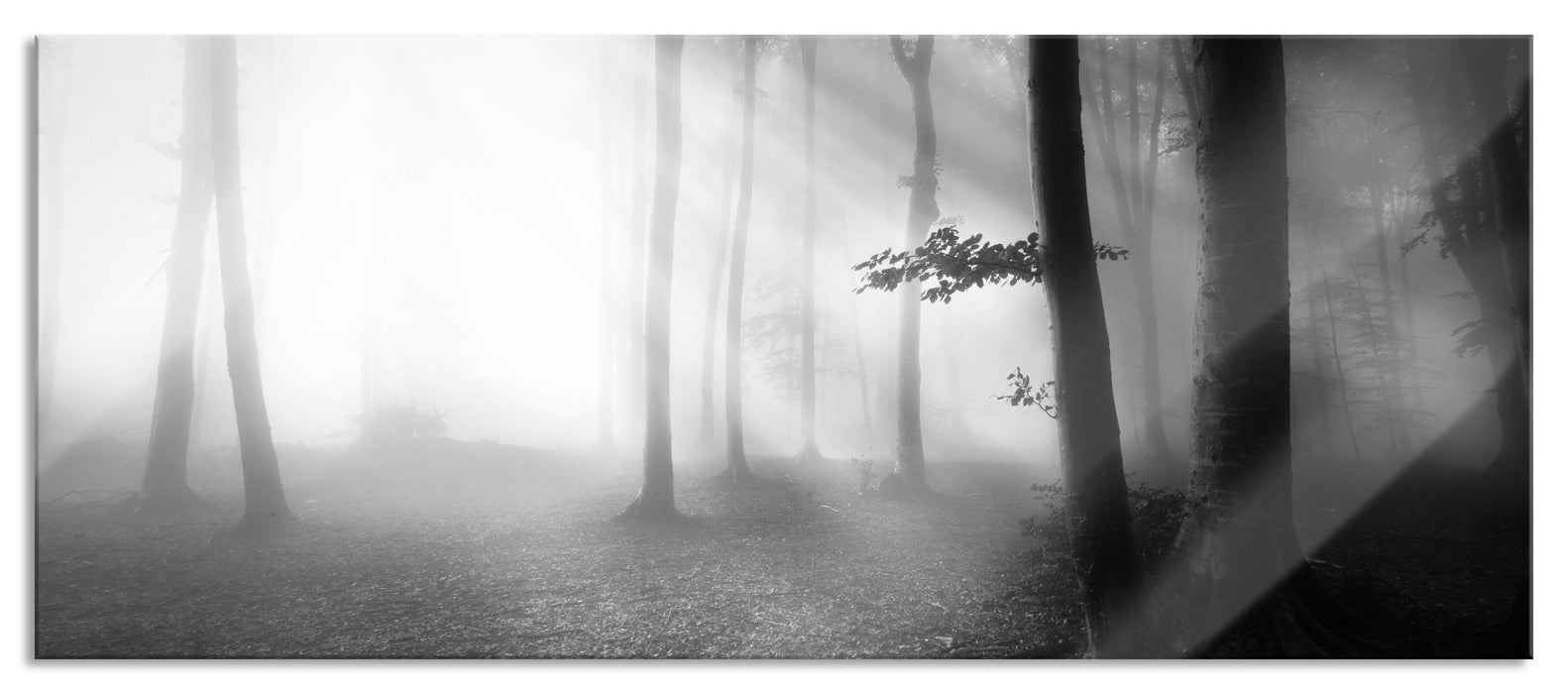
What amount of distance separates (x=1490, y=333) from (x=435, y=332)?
45.0ft

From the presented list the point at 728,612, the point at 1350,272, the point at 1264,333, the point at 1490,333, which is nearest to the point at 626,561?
the point at 728,612

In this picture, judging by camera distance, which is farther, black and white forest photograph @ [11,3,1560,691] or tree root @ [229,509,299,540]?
tree root @ [229,509,299,540]

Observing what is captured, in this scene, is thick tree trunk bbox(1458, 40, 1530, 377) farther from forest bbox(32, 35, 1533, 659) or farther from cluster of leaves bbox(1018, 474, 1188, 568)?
cluster of leaves bbox(1018, 474, 1188, 568)

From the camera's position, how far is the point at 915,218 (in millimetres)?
6918

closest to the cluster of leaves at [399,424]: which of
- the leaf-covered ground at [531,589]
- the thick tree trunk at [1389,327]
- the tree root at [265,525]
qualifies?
the leaf-covered ground at [531,589]

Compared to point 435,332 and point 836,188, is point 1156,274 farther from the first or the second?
point 435,332

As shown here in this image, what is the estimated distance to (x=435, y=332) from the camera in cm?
1108

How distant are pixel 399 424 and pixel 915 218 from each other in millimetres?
8605

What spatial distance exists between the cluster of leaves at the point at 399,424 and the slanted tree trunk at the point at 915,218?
301 inches

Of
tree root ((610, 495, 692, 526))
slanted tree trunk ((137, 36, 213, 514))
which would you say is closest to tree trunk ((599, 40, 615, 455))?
slanted tree trunk ((137, 36, 213, 514))

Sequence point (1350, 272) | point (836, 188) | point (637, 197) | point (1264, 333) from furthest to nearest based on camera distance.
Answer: point (836, 188) < point (637, 197) < point (1350, 272) < point (1264, 333)

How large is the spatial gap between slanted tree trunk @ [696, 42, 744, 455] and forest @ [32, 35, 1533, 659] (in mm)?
154

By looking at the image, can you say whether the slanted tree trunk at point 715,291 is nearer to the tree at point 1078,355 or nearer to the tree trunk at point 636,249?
the tree trunk at point 636,249

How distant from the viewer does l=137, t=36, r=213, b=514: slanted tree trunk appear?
208 inches
